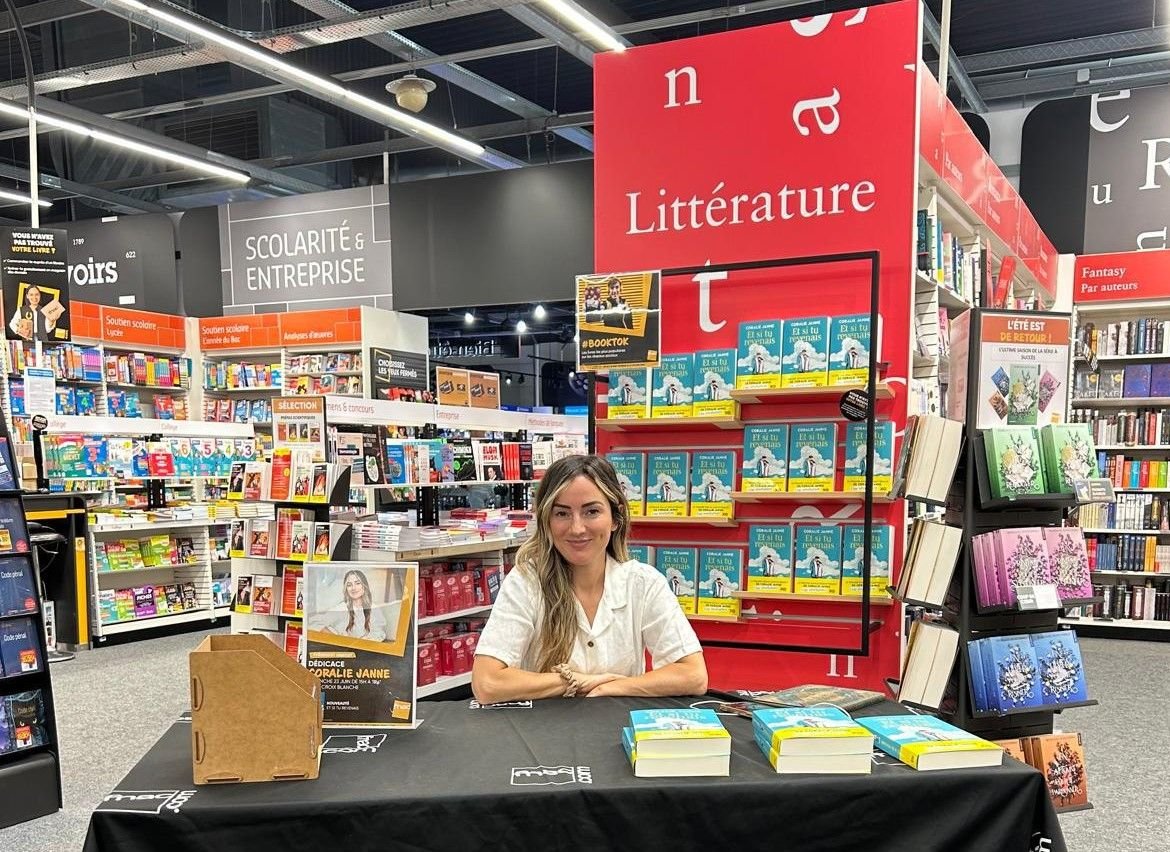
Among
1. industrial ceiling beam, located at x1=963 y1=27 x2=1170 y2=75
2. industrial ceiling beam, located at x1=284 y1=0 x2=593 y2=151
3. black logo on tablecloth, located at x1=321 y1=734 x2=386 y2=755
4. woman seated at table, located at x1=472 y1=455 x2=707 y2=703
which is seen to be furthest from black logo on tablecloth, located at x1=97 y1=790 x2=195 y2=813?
industrial ceiling beam, located at x1=963 y1=27 x2=1170 y2=75

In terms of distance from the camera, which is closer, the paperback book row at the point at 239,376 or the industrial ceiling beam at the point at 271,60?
the industrial ceiling beam at the point at 271,60

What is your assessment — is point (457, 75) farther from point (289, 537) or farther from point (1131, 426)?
point (1131, 426)

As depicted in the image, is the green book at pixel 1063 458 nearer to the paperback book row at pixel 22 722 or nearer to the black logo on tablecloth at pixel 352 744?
the black logo on tablecloth at pixel 352 744

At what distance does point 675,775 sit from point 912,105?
120 inches

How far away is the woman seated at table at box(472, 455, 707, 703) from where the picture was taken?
2279 mm

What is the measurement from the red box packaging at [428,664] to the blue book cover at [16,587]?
7.60 feet

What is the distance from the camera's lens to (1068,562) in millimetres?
2934

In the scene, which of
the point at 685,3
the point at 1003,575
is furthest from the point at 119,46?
the point at 1003,575

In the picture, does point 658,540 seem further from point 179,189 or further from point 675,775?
point 179,189

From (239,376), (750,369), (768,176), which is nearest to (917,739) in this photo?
(750,369)

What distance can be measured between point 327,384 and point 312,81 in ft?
11.5

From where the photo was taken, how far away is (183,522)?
7566 millimetres

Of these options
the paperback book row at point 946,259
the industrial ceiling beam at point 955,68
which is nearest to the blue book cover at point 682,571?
the paperback book row at point 946,259

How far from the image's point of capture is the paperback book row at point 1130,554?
7.33m
